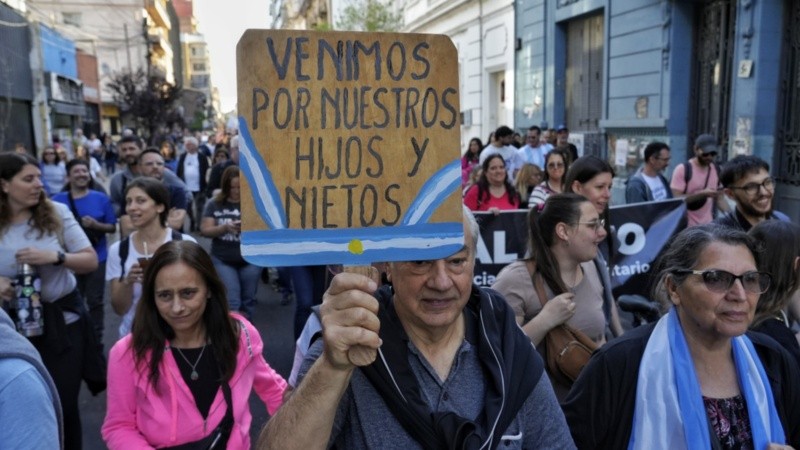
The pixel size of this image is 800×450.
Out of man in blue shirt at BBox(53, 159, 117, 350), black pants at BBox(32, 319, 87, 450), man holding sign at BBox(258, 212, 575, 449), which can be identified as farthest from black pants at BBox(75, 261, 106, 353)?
man holding sign at BBox(258, 212, 575, 449)

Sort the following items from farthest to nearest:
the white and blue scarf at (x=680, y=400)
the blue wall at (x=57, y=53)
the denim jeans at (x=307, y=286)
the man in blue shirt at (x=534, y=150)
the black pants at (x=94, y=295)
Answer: the blue wall at (x=57, y=53), the man in blue shirt at (x=534, y=150), the black pants at (x=94, y=295), the denim jeans at (x=307, y=286), the white and blue scarf at (x=680, y=400)

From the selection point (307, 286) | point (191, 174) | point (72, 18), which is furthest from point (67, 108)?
point (307, 286)

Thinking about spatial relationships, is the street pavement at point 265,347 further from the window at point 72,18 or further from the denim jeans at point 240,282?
the window at point 72,18

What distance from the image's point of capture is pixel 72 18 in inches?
2003

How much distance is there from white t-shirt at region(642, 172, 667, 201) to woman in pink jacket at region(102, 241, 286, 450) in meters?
4.88

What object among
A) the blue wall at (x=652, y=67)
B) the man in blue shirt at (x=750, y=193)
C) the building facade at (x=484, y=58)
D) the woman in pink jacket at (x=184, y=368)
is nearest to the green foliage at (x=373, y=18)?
the building facade at (x=484, y=58)

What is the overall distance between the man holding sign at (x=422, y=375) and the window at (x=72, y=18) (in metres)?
55.3

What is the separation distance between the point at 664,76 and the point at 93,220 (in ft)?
32.5

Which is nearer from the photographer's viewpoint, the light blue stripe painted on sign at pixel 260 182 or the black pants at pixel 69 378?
the light blue stripe painted on sign at pixel 260 182

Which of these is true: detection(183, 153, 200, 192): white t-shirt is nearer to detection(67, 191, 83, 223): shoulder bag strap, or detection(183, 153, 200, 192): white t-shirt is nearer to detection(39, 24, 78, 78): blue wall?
detection(67, 191, 83, 223): shoulder bag strap

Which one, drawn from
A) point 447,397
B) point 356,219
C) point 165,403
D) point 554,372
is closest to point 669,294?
point 554,372

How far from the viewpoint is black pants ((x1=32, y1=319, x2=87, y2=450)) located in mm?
3785

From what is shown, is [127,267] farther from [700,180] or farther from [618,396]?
[700,180]

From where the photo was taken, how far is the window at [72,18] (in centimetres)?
5006
